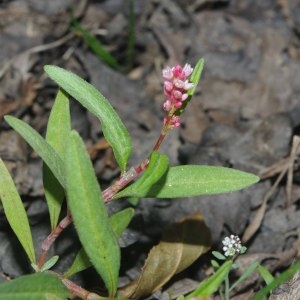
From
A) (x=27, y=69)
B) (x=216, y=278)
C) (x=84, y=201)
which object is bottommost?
(x=27, y=69)

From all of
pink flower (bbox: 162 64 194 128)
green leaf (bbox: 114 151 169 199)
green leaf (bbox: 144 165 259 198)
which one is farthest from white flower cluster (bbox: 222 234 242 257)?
pink flower (bbox: 162 64 194 128)

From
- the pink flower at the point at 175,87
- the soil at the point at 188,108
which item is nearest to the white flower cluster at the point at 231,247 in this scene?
the soil at the point at 188,108

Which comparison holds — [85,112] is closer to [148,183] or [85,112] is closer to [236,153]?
[236,153]

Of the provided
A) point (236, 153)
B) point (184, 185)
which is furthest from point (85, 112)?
point (184, 185)

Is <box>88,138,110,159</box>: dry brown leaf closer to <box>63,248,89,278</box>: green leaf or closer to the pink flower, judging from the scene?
<box>63,248,89,278</box>: green leaf

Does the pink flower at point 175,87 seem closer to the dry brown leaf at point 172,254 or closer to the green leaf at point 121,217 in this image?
the green leaf at point 121,217

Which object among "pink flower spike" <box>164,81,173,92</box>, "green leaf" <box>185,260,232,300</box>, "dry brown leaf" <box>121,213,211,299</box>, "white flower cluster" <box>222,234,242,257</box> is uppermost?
"pink flower spike" <box>164,81,173,92</box>

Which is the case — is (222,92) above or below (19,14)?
below

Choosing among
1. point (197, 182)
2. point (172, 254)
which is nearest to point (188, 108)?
point (172, 254)
